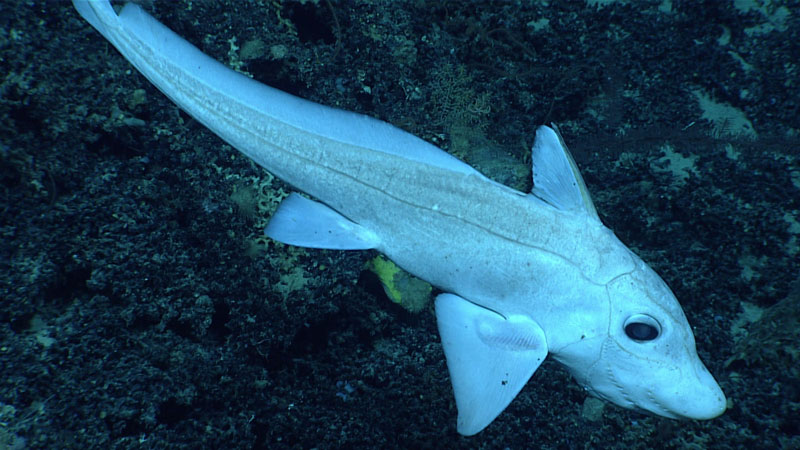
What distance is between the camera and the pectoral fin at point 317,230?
2188 mm

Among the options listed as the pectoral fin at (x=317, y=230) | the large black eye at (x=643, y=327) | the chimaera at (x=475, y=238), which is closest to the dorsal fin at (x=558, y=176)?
the chimaera at (x=475, y=238)

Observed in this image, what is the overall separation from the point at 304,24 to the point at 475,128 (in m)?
1.75

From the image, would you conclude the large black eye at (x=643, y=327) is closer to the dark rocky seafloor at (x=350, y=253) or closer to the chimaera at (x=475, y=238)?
the chimaera at (x=475, y=238)

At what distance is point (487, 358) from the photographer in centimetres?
190

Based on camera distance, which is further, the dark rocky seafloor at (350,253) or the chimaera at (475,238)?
the dark rocky seafloor at (350,253)

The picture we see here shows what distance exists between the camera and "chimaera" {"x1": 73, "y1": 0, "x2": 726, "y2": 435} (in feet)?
5.60

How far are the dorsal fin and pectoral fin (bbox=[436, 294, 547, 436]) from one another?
0.63 meters

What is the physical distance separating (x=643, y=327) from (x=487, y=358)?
0.73m

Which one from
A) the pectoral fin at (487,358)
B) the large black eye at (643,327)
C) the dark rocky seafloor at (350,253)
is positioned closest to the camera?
the large black eye at (643,327)

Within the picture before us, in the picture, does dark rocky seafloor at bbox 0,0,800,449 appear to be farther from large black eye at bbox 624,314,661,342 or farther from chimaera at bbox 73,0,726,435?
large black eye at bbox 624,314,661,342

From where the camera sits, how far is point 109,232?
2.36 metres

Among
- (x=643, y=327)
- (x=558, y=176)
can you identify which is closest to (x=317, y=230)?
(x=558, y=176)

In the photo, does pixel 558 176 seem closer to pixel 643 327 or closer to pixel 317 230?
pixel 643 327

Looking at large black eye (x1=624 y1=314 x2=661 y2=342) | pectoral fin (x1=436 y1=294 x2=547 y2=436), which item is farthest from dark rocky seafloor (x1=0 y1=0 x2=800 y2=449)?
large black eye (x1=624 y1=314 x2=661 y2=342)
